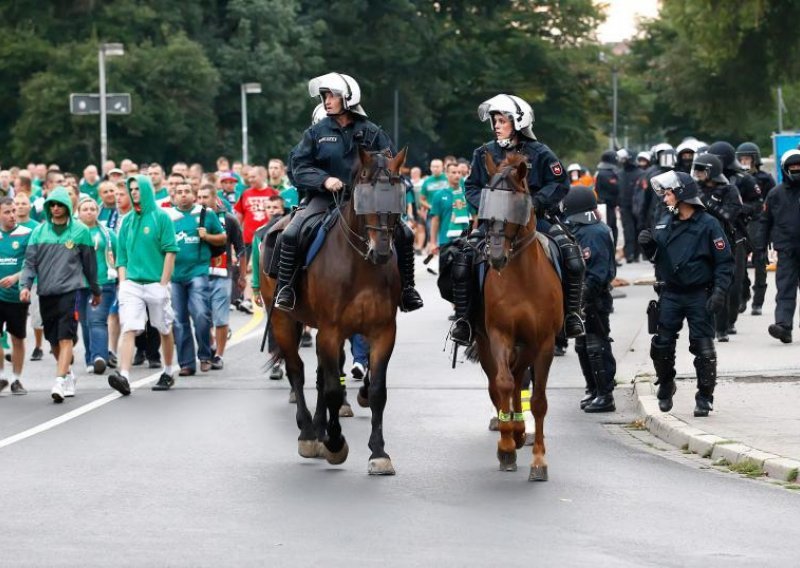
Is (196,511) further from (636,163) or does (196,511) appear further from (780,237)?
(636,163)

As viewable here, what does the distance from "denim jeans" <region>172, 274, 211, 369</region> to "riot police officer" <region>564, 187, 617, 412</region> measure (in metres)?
4.70

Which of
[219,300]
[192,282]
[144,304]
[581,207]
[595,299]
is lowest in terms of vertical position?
[219,300]

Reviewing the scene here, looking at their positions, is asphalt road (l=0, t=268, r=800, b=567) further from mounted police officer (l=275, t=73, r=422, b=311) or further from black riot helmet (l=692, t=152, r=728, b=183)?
black riot helmet (l=692, t=152, r=728, b=183)

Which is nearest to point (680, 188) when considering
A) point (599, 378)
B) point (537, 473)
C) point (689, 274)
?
point (689, 274)

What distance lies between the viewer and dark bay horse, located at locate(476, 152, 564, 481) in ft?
36.7

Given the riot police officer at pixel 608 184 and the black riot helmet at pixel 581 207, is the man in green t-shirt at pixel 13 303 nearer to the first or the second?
the black riot helmet at pixel 581 207

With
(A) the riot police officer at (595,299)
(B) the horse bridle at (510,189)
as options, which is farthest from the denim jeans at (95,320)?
(B) the horse bridle at (510,189)

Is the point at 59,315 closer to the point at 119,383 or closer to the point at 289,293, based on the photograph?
the point at 119,383

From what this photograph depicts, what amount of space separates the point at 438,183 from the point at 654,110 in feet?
225

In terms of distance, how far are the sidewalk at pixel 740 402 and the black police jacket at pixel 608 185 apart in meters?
13.6

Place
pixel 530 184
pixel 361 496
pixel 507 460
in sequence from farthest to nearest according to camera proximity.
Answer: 1. pixel 530 184
2. pixel 507 460
3. pixel 361 496

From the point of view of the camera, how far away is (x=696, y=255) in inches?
540

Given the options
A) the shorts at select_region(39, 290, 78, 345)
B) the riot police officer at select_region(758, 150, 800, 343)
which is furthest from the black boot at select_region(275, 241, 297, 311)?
the riot police officer at select_region(758, 150, 800, 343)

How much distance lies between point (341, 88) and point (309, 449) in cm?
242
